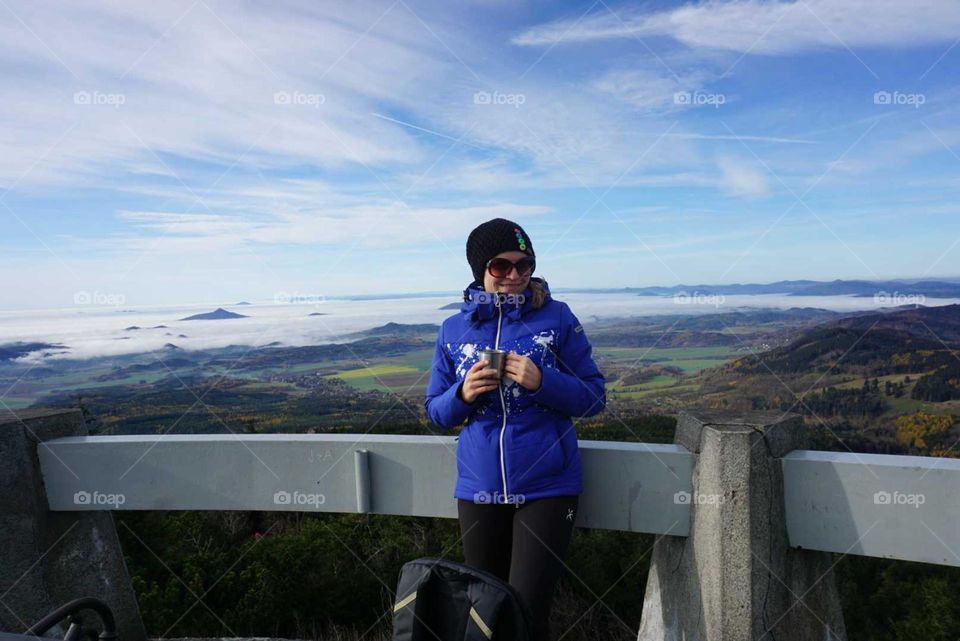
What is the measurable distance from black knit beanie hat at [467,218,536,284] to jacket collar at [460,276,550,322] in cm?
10

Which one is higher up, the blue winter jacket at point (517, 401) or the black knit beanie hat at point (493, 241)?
the black knit beanie hat at point (493, 241)

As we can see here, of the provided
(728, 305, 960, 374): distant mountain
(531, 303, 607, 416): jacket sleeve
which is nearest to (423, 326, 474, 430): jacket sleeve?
(531, 303, 607, 416): jacket sleeve

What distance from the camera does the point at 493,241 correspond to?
288 centimetres

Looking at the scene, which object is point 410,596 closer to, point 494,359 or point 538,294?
point 494,359

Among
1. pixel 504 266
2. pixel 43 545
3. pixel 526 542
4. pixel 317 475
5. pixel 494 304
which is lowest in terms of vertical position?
pixel 43 545

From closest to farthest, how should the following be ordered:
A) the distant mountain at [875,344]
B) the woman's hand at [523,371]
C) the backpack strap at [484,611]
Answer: the backpack strap at [484,611] < the woman's hand at [523,371] < the distant mountain at [875,344]

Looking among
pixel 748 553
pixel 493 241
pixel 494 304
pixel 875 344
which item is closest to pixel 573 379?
pixel 494 304

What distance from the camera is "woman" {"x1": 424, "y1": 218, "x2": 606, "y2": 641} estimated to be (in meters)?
2.71

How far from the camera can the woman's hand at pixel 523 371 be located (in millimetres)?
2641

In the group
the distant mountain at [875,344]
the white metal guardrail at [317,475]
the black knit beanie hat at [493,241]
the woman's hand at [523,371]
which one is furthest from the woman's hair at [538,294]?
the distant mountain at [875,344]

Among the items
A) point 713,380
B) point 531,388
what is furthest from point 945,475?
point 713,380

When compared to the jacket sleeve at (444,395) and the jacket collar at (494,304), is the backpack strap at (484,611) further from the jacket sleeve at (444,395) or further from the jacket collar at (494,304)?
the jacket collar at (494,304)

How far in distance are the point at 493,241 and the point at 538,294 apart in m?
0.28

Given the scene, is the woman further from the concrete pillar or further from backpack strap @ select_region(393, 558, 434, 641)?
the concrete pillar
